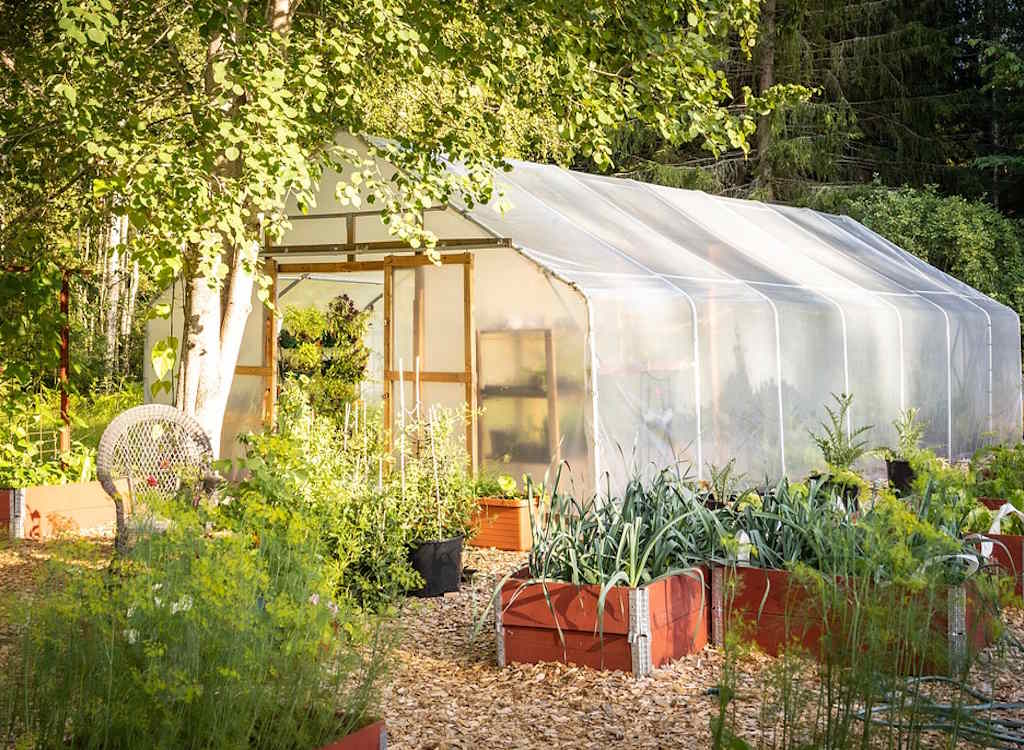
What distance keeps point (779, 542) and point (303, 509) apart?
184 centimetres

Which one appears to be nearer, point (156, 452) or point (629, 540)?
point (629, 540)

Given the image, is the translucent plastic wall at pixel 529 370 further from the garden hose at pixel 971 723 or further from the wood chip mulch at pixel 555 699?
the garden hose at pixel 971 723

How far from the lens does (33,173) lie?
6867mm

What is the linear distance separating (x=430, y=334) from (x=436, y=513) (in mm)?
2304

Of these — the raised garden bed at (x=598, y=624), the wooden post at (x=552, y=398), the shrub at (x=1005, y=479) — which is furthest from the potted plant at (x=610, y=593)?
the wooden post at (x=552, y=398)

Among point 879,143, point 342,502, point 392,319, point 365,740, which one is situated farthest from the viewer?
point 879,143

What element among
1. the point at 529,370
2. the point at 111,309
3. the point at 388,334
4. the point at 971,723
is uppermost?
the point at 111,309

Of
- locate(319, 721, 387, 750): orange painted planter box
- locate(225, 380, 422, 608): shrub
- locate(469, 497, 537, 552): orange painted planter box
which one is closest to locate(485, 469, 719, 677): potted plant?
locate(225, 380, 422, 608): shrub

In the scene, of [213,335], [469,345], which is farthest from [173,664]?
[469,345]

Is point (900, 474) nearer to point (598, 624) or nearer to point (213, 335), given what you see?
point (598, 624)

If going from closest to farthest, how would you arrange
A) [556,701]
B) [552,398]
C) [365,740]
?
1. [365,740]
2. [556,701]
3. [552,398]

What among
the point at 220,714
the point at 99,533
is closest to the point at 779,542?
the point at 220,714

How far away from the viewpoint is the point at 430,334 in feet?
25.2

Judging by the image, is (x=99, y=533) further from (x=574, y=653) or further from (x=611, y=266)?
(x=574, y=653)
